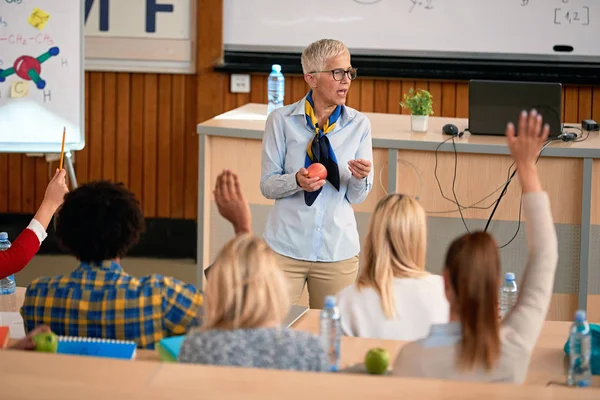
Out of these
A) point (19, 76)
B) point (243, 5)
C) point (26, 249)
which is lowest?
point (26, 249)

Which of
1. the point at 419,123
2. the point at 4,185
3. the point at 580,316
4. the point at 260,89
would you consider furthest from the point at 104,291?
the point at 4,185

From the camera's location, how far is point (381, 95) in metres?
6.49

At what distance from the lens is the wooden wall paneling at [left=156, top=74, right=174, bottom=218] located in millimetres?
6699

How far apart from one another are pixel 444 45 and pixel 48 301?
4.48 metres

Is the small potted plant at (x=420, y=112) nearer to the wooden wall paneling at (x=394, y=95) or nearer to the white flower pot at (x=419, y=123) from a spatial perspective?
the white flower pot at (x=419, y=123)

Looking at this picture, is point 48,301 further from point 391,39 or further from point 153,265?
point 391,39

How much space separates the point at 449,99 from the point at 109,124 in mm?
2347

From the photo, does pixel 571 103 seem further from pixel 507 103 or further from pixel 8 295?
pixel 8 295

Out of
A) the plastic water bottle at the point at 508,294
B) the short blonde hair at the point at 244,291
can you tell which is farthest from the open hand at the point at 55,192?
the plastic water bottle at the point at 508,294

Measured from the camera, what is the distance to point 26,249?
2.88m

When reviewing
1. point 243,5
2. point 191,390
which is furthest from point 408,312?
point 243,5

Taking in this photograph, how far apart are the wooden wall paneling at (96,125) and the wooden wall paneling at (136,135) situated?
8.4 inches

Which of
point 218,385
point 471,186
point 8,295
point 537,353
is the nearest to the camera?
point 218,385

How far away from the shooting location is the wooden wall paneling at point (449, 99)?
21.1 ft
